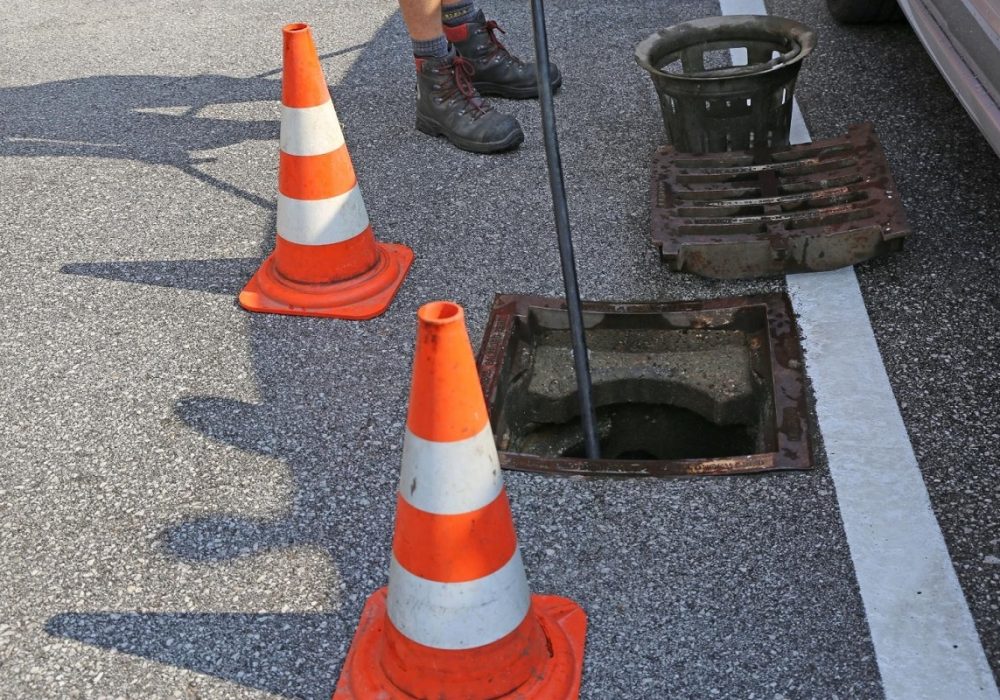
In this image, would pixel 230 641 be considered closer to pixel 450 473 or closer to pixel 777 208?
pixel 450 473

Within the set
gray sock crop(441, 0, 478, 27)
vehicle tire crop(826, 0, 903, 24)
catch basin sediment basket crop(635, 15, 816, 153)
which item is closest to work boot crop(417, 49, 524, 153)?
gray sock crop(441, 0, 478, 27)

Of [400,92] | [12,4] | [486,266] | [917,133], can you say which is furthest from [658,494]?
[12,4]

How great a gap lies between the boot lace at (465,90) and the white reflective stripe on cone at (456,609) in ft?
8.19

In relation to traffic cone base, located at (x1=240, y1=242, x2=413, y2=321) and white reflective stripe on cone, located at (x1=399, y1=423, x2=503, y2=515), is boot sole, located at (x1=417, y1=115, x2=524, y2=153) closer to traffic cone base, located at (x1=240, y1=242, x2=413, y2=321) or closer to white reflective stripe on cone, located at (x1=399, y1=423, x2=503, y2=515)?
traffic cone base, located at (x1=240, y1=242, x2=413, y2=321)

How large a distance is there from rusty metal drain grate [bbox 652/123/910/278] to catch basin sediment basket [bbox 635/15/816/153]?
0.07 meters

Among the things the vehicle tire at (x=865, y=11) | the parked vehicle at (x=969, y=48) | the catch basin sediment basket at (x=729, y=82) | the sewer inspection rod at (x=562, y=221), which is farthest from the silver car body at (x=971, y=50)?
the sewer inspection rod at (x=562, y=221)

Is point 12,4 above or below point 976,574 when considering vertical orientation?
above

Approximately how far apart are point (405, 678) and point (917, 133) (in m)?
2.90

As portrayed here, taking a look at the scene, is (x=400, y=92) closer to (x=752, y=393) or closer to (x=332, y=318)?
(x=332, y=318)

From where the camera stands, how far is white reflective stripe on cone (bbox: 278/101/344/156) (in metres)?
2.98

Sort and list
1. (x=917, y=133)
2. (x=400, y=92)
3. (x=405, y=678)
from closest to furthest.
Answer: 1. (x=405, y=678)
2. (x=917, y=133)
3. (x=400, y=92)

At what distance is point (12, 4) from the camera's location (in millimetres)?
6211

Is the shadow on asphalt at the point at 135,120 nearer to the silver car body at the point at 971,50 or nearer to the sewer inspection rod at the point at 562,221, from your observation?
the sewer inspection rod at the point at 562,221

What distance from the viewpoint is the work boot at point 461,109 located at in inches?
155
